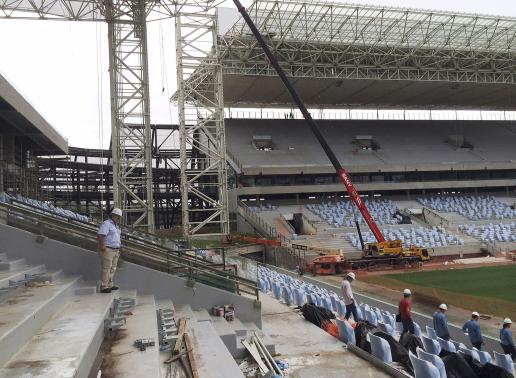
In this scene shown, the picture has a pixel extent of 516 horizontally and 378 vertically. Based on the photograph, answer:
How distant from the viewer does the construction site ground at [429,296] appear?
12.2 metres

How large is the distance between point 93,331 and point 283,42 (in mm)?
32191

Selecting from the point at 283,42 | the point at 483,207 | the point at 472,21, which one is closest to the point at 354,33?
the point at 283,42

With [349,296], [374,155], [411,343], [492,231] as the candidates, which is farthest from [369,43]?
[411,343]

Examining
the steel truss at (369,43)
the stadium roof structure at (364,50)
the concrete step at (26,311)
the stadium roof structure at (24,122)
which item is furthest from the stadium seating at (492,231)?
the concrete step at (26,311)

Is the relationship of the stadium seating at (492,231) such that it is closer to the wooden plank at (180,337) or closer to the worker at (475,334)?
the worker at (475,334)

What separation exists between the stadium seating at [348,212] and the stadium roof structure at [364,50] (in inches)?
421

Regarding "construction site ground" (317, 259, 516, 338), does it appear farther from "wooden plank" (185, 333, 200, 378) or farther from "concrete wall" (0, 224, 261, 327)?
"wooden plank" (185, 333, 200, 378)

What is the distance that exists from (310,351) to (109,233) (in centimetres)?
443

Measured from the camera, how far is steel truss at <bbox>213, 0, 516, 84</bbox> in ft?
109

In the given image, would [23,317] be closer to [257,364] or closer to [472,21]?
[257,364]

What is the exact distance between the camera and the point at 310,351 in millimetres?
9008

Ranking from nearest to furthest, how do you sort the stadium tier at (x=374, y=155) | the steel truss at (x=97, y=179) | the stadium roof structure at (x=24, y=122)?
the stadium roof structure at (x=24, y=122) → the steel truss at (x=97, y=179) → the stadium tier at (x=374, y=155)

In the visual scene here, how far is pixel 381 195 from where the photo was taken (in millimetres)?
44969

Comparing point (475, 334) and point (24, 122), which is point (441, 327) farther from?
point (24, 122)
